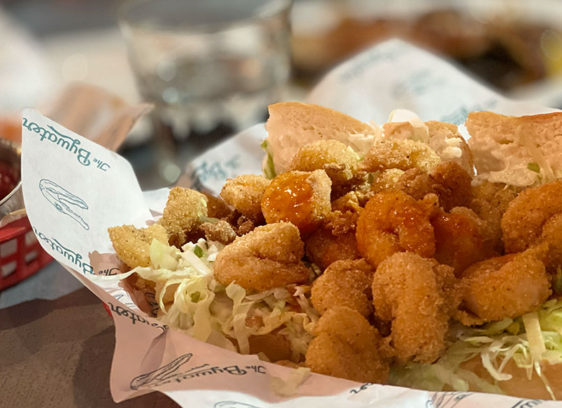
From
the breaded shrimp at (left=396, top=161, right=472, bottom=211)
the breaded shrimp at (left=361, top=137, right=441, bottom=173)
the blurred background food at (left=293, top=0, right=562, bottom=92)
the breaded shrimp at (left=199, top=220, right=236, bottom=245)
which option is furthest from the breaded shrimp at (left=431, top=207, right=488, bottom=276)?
the blurred background food at (left=293, top=0, right=562, bottom=92)

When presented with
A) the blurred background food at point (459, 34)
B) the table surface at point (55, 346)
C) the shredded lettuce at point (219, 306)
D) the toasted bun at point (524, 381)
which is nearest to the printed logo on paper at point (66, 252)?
the shredded lettuce at point (219, 306)

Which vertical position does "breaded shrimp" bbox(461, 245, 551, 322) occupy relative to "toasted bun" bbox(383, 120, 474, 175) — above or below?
below

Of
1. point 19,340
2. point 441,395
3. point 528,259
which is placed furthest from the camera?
point 19,340

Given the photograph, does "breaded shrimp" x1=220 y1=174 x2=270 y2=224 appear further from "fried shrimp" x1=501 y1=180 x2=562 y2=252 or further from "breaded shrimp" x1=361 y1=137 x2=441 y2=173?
"fried shrimp" x1=501 y1=180 x2=562 y2=252

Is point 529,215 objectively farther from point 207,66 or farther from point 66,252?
point 207,66

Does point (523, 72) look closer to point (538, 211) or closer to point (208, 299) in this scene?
point (538, 211)

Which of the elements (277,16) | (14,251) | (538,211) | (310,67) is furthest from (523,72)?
(14,251)

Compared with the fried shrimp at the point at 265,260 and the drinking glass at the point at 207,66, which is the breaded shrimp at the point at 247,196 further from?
the drinking glass at the point at 207,66
